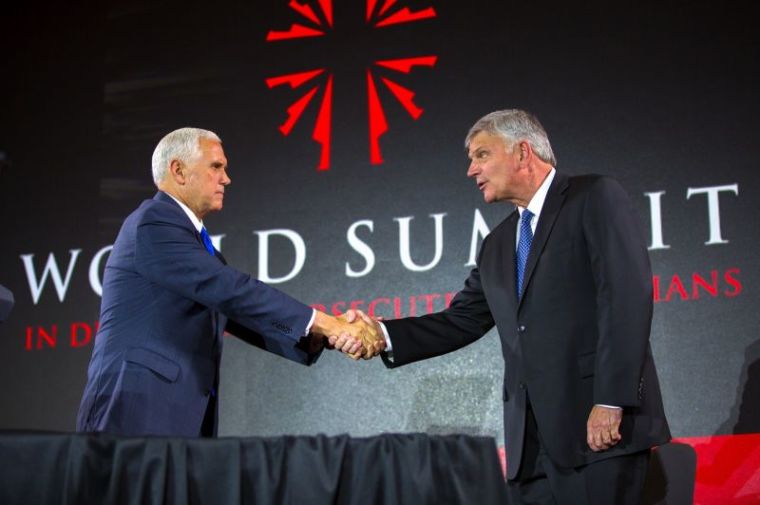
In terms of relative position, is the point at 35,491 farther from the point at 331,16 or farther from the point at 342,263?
the point at 331,16

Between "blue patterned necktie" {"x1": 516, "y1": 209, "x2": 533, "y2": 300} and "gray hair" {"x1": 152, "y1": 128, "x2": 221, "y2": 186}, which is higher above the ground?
"gray hair" {"x1": 152, "y1": 128, "x2": 221, "y2": 186}

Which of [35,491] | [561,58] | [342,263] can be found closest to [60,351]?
[342,263]

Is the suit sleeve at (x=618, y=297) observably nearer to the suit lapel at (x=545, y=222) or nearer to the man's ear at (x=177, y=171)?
the suit lapel at (x=545, y=222)

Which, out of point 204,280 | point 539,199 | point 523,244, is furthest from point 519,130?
point 204,280

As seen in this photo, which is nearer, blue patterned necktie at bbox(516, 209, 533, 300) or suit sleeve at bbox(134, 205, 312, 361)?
blue patterned necktie at bbox(516, 209, 533, 300)

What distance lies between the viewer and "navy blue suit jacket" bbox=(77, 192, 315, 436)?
7.36 feet

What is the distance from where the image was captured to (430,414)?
Answer: 3488 mm

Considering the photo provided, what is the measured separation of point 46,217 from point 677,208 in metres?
2.71

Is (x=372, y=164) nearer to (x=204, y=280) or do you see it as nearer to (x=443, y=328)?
(x=443, y=328)

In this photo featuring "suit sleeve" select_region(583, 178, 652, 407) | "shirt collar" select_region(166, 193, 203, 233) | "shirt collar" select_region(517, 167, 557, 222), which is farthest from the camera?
"shirt collar" select_region(166, 193, 203, 233)

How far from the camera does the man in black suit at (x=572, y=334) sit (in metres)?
1.97

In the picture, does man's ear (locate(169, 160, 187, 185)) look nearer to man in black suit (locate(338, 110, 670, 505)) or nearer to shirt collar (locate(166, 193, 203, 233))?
shirt collar (locate(166, 193, 203, 233))

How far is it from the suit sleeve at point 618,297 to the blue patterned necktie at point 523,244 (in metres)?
0.20

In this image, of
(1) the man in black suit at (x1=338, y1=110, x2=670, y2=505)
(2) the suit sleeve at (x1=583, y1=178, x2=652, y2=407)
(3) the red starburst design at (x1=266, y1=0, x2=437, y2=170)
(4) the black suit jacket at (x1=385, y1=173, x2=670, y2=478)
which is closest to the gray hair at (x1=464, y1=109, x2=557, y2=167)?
(1) the man in black suit at (x1=338, y1=110, x2=670, y2=505)
